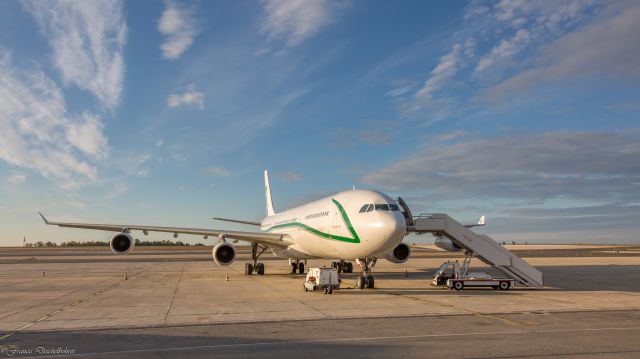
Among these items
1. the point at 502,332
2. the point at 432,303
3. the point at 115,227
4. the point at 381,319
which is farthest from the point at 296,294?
the point at 115,227

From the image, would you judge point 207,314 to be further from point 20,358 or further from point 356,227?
point 356,227

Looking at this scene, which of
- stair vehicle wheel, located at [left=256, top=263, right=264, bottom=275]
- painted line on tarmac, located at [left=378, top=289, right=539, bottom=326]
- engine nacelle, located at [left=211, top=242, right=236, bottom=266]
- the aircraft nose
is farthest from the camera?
stair vehicle wheel, located at [left=256, top=263, right=264, bottom=275]

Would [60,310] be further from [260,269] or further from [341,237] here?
[260,269]

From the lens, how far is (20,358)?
387 inches

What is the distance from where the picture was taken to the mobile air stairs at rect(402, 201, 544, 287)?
2456 centimetres

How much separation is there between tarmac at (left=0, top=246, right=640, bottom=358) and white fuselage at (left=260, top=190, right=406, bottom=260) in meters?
1.99

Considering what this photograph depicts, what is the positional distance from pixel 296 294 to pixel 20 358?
12.7 metres

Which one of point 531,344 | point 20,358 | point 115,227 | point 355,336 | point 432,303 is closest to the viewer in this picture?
point 20,358

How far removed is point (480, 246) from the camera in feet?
81.3

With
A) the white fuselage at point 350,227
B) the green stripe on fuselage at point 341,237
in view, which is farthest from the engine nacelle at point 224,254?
the green stripe on fuselage at point 341,237

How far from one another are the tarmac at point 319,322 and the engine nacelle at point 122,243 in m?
4.34

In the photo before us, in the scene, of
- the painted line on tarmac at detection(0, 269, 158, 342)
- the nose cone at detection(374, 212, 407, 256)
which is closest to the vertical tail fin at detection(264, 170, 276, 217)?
the painted line on tarmac at detection(0, 269, 158, 342)

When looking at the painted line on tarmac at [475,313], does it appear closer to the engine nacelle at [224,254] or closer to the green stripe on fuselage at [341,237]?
the green stripe on fuselage at [341,237]

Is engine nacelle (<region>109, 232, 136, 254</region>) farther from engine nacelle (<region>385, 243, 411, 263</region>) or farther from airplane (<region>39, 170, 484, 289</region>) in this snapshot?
engine nacelle (<region>385, 243, 411, 263</region>)
